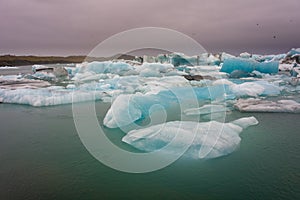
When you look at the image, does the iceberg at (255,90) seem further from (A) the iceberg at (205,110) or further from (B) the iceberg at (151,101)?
(A) the iceberg at (205,110)

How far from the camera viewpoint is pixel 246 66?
13.9m

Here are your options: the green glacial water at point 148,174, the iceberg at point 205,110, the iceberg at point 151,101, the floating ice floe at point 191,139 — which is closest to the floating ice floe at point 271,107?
the iceberg at point 205,110

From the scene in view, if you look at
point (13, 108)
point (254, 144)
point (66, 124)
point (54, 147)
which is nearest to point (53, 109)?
point (13, 108)

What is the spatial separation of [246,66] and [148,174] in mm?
12640

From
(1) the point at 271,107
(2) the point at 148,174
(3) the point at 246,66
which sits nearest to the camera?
(2) the point at 148,174

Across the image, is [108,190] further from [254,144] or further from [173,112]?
[173,112]

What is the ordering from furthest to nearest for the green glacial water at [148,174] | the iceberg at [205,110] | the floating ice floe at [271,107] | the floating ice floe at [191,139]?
1. the floating ice floe at [271,107]
2. the iceberg at [205,110]
3. the floating ice floe at [191,139]
4. the green glacial water at [148,174]

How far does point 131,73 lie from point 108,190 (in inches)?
518

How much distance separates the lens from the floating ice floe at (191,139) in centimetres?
317

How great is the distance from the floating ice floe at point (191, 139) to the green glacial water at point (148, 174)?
0.12 m

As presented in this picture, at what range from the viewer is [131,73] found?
15.3 meters

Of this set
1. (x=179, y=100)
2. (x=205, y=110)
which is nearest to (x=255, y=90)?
(x=179, y=100)

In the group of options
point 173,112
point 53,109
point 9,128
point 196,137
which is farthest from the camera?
point 53,109

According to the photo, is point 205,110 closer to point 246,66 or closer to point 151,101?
point 151,101
